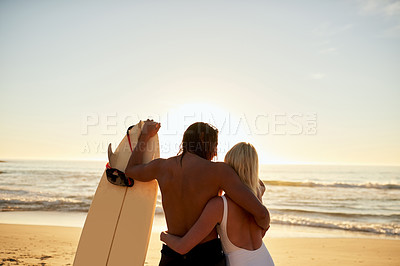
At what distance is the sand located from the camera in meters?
6.13

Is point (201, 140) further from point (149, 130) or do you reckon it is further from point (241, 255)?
point (149, 130)

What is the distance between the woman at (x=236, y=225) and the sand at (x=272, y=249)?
3.92m

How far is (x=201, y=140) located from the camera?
2.49 metres

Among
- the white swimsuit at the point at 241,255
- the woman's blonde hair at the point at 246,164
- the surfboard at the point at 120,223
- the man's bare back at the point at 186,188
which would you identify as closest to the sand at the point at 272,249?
the surfboard at the point at 120,223

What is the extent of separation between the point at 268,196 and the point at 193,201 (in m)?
15.0

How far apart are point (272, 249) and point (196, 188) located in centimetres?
525

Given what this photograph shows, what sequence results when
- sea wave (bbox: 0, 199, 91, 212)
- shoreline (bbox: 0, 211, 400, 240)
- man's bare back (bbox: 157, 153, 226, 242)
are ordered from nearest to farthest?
man's bare back (bbox: 157, 153, 226, 242)
shoreline (bbox: 0, 211, 400, 240)
sea wave (bbox: 0, 199, 91, 212)

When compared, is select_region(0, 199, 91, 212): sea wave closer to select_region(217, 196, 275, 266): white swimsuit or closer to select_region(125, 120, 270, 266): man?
select_region(125, 120, 270, 266): man

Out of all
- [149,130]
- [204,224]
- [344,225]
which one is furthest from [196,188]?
[344,225]

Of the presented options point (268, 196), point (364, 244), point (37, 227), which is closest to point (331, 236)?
point (364, 244)

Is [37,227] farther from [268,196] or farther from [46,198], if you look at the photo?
[268,196]

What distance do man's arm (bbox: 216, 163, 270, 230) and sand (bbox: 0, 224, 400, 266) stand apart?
411cm

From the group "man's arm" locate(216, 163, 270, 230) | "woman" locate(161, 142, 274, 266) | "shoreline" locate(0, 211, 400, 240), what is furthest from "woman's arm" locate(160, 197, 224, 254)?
"shoreline" locate(0, 211, 400, 240)

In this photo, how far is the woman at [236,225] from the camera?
7.58 feet
